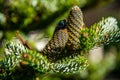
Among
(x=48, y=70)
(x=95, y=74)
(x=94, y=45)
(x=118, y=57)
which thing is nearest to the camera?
Result: (x=48, y=70)

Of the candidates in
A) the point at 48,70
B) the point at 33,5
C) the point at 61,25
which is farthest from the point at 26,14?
the point at 48,70

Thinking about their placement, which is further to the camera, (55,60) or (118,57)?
(118,57)

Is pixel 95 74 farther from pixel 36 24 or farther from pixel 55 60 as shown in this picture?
pixel 55 60
